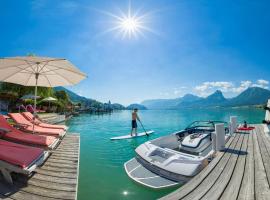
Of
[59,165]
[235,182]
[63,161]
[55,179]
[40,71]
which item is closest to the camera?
[235,182]

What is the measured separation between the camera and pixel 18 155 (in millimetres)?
4398

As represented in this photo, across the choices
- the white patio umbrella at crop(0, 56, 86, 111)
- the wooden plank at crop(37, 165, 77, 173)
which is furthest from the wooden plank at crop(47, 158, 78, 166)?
the white patio umbrella at crop(0, 56, 86, 111)

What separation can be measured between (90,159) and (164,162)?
3.88 meters

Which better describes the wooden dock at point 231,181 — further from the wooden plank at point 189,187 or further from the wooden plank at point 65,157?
the wooden plank at point 65,157

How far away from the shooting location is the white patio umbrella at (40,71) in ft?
19.9

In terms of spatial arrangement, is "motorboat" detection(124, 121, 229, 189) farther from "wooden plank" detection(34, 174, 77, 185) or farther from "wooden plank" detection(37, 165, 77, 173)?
"wooden plank" detection(34, 174, 77, 185)

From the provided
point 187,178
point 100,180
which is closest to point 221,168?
point 187,178

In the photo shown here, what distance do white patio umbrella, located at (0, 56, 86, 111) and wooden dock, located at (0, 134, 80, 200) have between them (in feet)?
10.5

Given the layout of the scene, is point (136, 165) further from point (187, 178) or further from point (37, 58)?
point (37, 58)

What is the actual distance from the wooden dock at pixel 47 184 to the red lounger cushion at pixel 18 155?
1.26ft

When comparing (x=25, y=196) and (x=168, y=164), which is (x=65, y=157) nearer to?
(x=25, y=196)

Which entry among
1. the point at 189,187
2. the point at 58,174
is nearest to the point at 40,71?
the point at 58,174

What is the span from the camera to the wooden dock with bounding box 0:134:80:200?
11.7 ft

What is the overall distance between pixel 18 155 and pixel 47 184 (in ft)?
3.37
